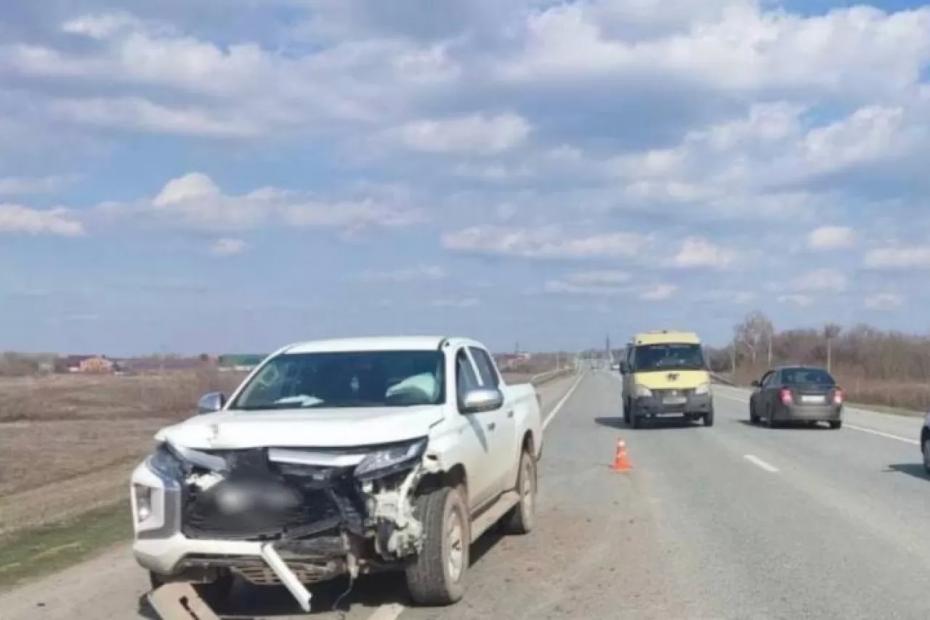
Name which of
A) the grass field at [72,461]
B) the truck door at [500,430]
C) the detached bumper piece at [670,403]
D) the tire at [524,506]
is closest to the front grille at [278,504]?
the truck door at [500,430]

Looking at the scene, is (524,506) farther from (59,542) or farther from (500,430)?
(59,542)

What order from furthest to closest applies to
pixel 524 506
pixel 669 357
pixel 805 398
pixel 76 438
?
pixel 76 438
pixel 669 357
pixel 805 398
pixel 524 506

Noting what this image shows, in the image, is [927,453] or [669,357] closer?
[927,453]

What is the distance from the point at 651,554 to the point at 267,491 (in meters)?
4.15

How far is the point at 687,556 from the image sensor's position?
1036cm

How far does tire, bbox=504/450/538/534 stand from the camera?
38.1 feet

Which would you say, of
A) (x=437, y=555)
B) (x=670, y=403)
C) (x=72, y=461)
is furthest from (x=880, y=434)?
(x=437, y=555)

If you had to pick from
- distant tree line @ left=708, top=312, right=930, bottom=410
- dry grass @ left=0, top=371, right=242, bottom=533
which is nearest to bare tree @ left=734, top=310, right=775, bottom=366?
distant tree line @ left=708, top=312, right=930, bottom=410

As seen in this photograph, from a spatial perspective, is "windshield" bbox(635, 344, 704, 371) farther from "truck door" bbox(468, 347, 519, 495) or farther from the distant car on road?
"truck door" bbox(468, 347, 519, 495)

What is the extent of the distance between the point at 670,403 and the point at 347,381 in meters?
21.1

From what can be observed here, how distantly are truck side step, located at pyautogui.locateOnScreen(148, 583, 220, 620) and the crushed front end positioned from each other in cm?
16

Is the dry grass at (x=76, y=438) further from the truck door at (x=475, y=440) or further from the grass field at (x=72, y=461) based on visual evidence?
the truck door at (x=475, y=440)

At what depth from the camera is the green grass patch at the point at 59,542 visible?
10.5 metres

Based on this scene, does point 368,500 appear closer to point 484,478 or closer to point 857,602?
point 484,478
